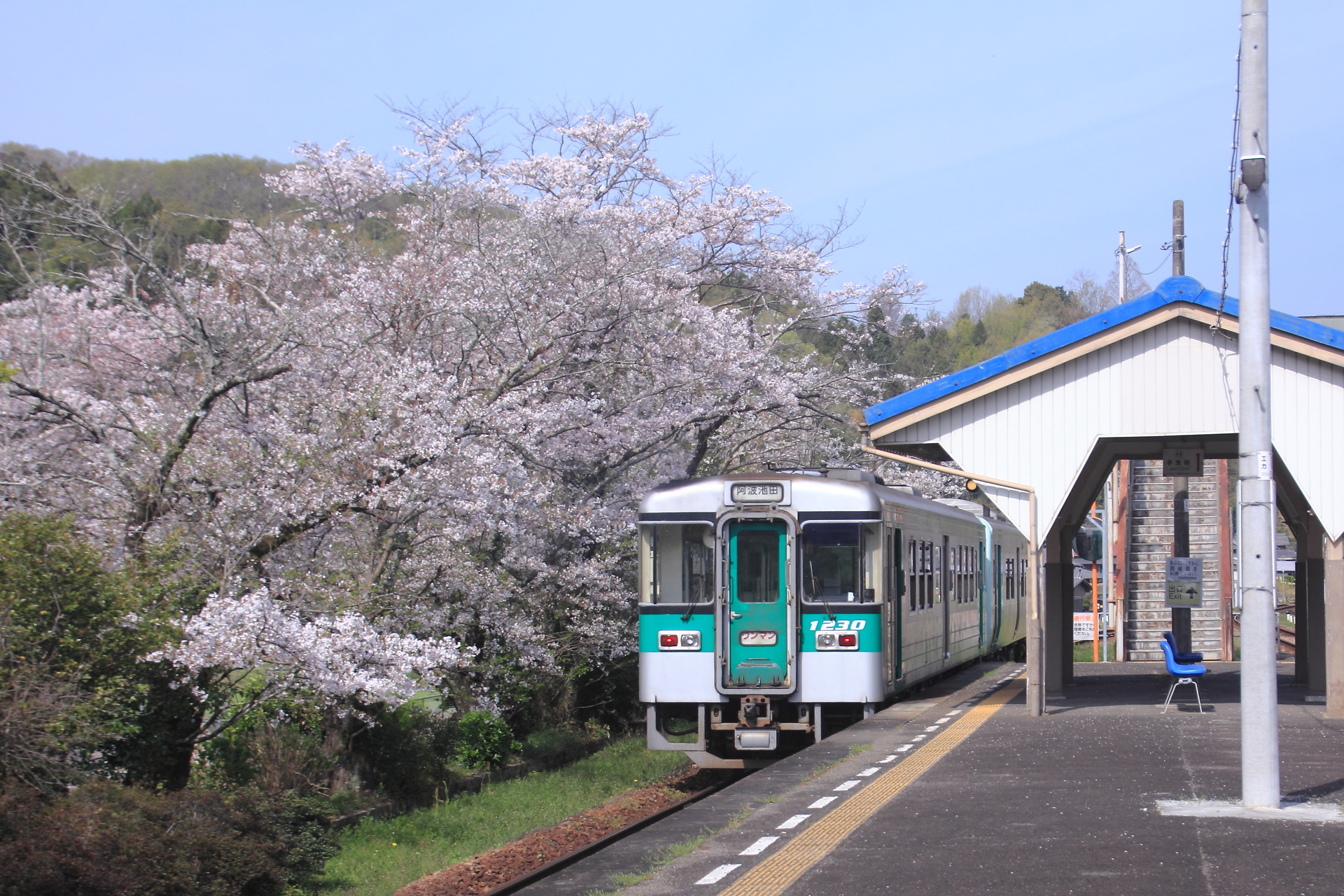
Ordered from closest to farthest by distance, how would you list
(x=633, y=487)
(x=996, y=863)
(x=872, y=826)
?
(x=996, y=863)
(x=872, y=826)
(x=633, y=487)

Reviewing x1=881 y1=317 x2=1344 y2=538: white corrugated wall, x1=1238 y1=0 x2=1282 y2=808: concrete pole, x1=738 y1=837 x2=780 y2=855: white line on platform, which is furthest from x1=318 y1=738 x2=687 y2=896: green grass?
x1=1238 y1=0 x2=1282 y2=808: concrete pole

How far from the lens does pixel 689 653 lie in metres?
12.9

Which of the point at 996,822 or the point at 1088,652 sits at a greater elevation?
the point at 996,822

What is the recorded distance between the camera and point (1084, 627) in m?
26.5

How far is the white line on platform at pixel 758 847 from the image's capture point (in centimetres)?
741

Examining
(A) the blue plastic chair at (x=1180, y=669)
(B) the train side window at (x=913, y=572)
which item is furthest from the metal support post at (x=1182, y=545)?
(B) the train side window at (x=913, y=572)

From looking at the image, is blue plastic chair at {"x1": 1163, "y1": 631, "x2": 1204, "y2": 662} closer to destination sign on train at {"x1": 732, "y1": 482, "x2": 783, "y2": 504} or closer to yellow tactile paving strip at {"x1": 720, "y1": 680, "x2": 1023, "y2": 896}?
yellow tactile paving strip at {"x1": 720, "y1": 680, "x2": 1023, "y2": 896}

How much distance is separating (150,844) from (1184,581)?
16.9 meters

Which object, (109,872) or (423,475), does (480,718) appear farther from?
(109,872)

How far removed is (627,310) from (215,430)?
626cm

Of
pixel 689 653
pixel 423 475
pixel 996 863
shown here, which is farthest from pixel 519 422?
pixel 996 863

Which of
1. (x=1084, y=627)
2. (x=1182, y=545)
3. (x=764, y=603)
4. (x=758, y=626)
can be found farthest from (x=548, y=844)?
(x=1084, y=627)

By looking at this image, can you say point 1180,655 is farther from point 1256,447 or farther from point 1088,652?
point 1088,652

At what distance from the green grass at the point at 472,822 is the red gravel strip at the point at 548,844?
0.32 m
